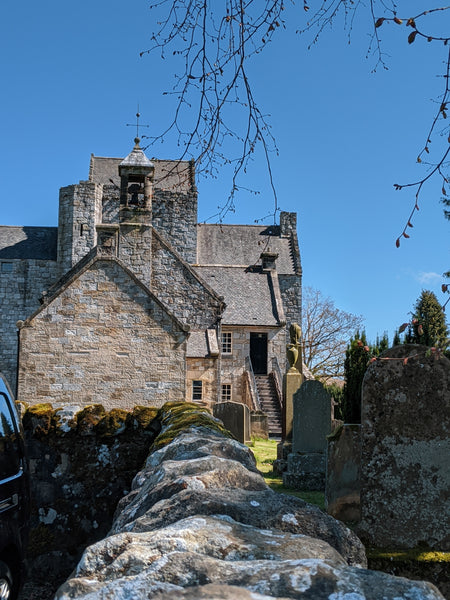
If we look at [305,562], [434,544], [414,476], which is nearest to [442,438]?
[414,476]

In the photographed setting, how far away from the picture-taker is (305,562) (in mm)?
1627

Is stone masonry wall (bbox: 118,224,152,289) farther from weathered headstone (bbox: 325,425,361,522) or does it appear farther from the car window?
the car window

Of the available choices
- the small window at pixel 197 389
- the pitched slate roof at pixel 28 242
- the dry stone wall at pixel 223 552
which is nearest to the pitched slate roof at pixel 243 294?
the pitched slate roof at pixel 28 242

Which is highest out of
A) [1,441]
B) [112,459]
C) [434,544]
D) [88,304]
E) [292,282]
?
[292,282]

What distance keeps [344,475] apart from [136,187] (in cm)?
1588

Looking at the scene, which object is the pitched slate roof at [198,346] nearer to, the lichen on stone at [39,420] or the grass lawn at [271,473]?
the grass lawn at [271,473]

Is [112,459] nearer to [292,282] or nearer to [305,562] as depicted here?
[305,562]

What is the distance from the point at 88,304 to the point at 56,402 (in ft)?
7.47

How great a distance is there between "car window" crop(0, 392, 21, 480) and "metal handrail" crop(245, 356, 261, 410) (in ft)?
92.6

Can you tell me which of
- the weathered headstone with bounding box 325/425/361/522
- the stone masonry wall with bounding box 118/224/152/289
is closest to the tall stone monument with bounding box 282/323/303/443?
the stone masonry wall with bounding box 118/224/152/289

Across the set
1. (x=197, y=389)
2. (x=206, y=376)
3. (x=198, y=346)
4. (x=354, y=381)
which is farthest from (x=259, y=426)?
(x=354, y=381)

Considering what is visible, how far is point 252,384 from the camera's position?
34156mm

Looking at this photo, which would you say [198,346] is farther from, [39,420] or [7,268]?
[39,420]

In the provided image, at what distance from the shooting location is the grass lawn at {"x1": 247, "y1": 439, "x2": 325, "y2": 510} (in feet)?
37.3
